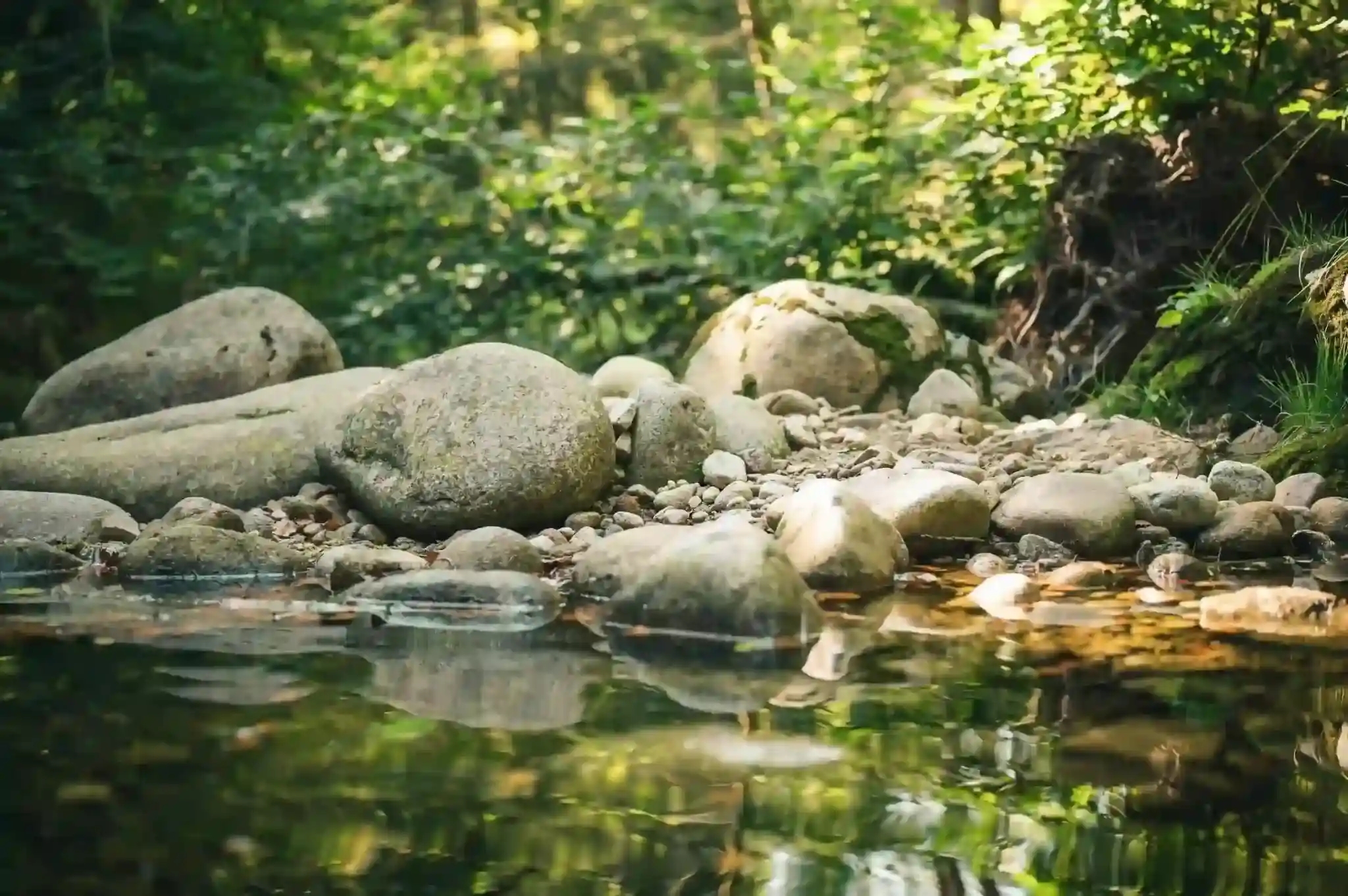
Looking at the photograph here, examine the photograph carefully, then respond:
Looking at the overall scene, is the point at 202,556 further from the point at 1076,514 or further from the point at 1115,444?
the point at 1115,444

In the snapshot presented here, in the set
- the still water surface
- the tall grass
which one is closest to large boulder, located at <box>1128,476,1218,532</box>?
the tall grass

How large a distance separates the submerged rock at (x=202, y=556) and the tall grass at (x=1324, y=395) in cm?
362

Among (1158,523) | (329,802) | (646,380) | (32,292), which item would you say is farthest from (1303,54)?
(32,292)

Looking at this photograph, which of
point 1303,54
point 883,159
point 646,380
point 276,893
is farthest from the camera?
point 883,159

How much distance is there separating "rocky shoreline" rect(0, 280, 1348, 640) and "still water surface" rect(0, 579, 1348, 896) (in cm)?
42

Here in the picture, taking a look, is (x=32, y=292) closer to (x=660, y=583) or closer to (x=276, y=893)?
(x=660, y=583)

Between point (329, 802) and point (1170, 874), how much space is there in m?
1.23

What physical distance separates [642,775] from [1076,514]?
2.57 m

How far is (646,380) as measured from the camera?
5.43 metres

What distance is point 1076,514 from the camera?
449 centimetres

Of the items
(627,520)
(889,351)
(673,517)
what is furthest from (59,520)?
(889,351)

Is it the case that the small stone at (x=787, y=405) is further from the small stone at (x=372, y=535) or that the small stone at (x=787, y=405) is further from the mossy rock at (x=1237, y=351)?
the small stone at (x=372, y=535)

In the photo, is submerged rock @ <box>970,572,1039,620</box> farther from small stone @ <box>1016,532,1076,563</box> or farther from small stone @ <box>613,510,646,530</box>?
small stone @ <box>613,510,646,530</box>

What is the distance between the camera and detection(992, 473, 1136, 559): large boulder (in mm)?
4465
